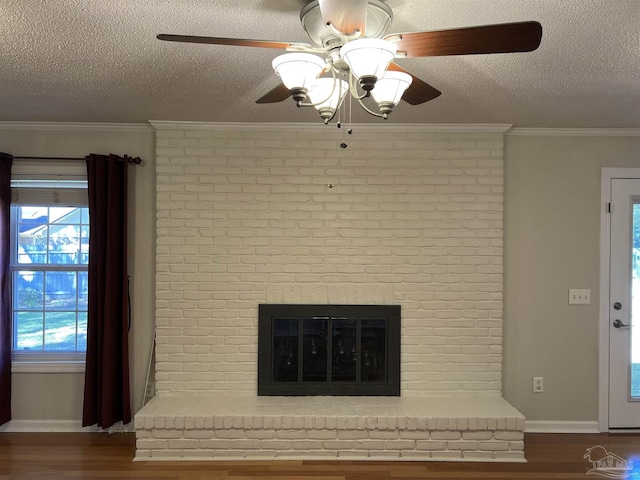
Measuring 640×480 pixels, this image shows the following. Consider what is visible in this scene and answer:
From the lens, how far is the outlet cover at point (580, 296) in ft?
11.7

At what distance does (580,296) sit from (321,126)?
93.3 inches

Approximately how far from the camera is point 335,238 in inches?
138

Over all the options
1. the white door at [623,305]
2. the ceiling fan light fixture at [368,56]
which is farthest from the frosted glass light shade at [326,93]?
the white door at [623,305]

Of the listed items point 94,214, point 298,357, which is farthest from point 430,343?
point 94,214

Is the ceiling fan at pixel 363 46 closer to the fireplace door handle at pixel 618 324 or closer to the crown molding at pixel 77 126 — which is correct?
the crown molding at pixel 77 126

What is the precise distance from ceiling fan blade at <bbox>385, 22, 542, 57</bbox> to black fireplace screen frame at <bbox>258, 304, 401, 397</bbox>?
2.32 m

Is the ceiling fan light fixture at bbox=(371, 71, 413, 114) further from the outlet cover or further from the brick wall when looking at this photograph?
the outlet cover

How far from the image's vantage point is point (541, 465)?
3.02 meters

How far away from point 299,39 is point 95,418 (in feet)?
9.99

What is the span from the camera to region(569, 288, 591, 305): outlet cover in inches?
140

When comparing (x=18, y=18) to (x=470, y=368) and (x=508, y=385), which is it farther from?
(x=508, y=385)

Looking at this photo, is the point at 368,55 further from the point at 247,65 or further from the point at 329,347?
the point at 329,347

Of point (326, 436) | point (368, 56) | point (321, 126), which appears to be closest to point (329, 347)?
point (326, 436)

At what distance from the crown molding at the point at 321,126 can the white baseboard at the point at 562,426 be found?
225 cm
